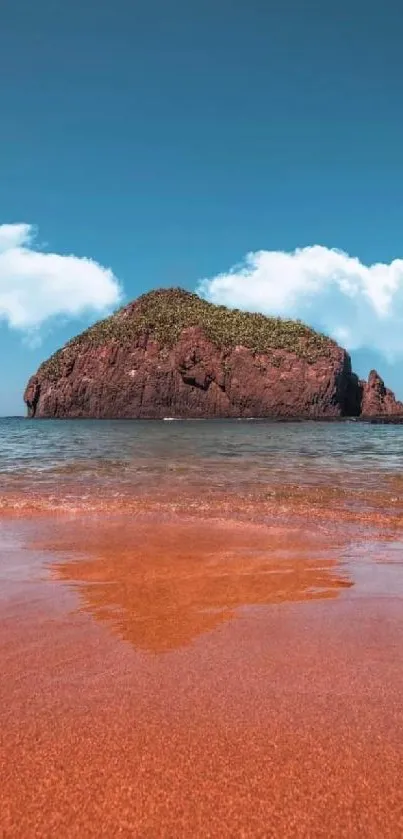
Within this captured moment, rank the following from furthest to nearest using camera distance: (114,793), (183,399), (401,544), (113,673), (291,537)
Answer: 1. (183,399)
2. (291,537)
3. (401,544)
4. (113,673)
5. (114,793)

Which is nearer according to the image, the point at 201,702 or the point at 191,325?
the point at 201,702

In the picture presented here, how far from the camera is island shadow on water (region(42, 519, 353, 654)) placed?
3.99m

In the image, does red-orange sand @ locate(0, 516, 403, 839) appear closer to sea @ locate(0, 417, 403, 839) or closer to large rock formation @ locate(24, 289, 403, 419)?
sea @ locate(0, 417, 403, 839)

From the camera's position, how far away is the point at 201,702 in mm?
2738

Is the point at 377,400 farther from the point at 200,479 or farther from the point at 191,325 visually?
the point at 200,479

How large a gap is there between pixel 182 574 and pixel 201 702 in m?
2.52

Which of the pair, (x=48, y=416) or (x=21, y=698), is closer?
(x=21, y=698)

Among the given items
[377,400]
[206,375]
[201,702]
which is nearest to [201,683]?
[201,702]

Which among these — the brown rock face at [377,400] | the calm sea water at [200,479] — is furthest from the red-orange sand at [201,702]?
the brown rock face at [377,400]

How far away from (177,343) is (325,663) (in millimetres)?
107625

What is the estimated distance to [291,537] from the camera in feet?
23.4

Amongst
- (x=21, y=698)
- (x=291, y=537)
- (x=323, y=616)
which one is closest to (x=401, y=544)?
(x=291, y=537)

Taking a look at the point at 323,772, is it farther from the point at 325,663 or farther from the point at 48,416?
the point at 48,416

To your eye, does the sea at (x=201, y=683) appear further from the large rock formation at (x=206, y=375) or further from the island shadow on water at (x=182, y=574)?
the large rock formation at (x=206, y=375)
